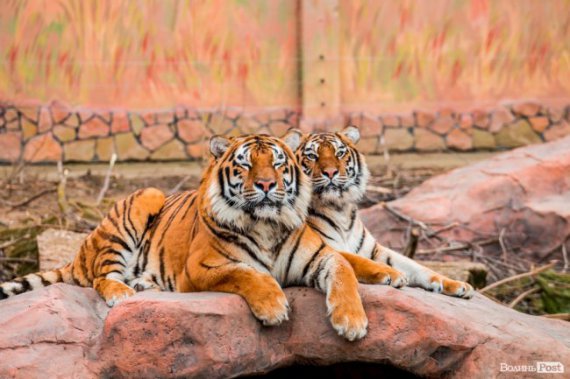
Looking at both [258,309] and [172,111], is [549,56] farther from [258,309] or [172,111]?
[258,309]

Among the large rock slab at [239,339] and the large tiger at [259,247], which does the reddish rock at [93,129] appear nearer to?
the large tiger at [259,247]

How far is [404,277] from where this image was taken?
436cm

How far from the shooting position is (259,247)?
4.32 metres

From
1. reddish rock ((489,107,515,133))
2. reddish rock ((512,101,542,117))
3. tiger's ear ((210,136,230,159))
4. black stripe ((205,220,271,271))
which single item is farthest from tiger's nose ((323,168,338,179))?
reddish rock ((512,101,542,117))

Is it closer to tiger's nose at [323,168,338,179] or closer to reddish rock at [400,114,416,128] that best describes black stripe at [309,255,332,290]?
tiger's nose at [323,168,338,179]

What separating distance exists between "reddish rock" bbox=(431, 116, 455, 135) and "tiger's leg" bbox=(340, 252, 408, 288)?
21.2 ft

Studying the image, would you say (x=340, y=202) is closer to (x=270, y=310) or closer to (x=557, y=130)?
(x=270, y=310)

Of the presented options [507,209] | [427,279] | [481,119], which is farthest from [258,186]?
[481,119]

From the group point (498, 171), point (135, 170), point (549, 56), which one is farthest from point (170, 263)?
point (549, 56)

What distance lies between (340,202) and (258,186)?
0.72 meters

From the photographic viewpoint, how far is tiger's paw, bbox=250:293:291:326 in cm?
401

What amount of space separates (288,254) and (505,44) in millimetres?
7328

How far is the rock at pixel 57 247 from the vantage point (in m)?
6.27

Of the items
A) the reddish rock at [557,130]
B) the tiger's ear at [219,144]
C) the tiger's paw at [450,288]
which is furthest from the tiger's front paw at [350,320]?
the reddish rock at [557,130]
